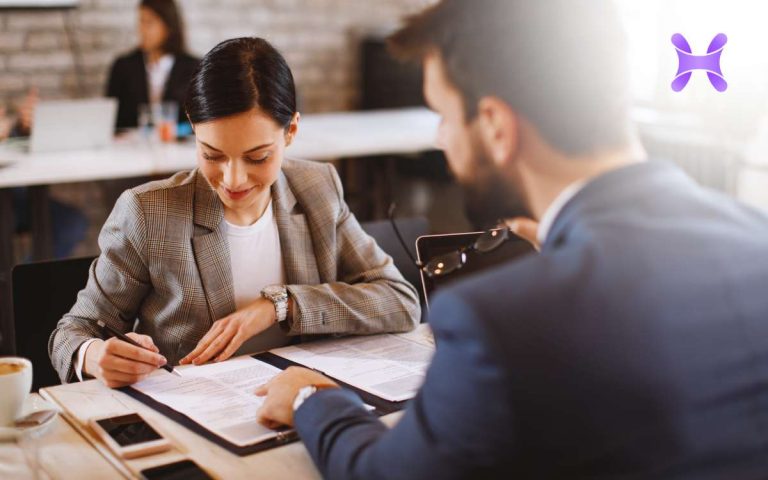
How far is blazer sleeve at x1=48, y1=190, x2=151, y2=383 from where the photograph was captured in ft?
5.26

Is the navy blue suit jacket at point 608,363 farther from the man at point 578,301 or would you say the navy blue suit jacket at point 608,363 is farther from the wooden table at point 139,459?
the wooden table at point 139,459

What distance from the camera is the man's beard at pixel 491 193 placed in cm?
101

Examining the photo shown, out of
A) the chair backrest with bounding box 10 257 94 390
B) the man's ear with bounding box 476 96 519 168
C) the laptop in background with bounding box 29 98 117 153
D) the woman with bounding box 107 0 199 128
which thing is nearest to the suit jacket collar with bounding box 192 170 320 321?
the chair backrest with bounding box 10 257 94 390

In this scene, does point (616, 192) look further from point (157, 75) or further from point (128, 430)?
point (157, 75)

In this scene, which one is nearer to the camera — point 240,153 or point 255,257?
point 240,153

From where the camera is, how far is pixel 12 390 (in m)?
1.26

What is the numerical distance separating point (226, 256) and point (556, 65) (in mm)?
916

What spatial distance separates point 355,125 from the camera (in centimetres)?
463

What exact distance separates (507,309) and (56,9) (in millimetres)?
4419

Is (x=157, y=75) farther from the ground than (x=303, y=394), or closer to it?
farther from the ground

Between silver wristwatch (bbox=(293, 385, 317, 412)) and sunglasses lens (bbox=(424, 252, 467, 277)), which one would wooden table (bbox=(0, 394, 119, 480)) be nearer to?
silver wristwatch (bbox=(293, 385, 317, 412))

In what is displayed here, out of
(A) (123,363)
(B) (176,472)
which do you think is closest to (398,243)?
(A) (123,363)

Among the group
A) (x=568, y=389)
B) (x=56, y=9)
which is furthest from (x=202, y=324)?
(x=56, y=9)

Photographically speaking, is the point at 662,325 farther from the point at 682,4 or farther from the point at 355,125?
the point at 682,4
